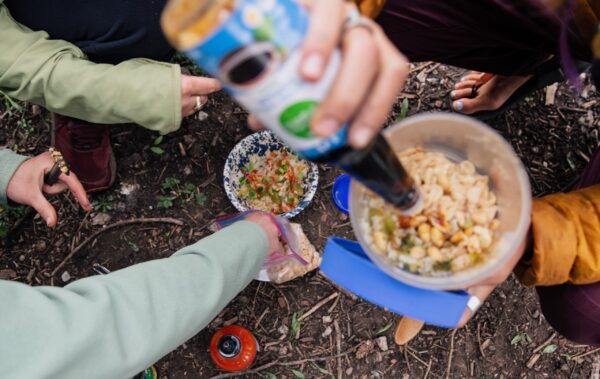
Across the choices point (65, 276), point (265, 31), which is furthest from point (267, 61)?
point (65, 276)

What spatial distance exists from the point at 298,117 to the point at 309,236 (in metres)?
1.31

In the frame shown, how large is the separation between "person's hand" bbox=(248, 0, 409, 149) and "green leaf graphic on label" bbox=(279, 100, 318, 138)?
12 millimetres

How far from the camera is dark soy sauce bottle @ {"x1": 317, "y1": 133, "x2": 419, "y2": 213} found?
0.76 meters

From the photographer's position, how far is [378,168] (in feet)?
2.69

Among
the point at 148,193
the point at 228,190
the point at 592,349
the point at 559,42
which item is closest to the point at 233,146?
the point at 228,190

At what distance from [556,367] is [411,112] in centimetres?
114

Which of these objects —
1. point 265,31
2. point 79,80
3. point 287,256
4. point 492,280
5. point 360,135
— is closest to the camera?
point 265,31

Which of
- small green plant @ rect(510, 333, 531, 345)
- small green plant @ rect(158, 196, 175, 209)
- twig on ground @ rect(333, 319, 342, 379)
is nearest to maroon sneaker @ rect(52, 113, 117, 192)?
small green plant @ rect(158, 196, 175, 209)

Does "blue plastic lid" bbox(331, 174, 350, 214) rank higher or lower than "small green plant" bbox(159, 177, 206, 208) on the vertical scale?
higher

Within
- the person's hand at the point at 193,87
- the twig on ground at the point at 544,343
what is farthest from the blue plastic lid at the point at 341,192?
the twig on ground at the point at 544,343

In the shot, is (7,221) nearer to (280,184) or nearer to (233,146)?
(233,146)

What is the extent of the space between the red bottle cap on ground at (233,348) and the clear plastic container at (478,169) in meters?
0.90

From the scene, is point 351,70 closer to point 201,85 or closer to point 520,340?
point 201,85

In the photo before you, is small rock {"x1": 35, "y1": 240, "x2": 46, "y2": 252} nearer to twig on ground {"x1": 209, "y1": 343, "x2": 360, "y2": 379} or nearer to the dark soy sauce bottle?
twig on ground {"x1": 209, "y1": 343, "x2": 360, "y2": 379}
